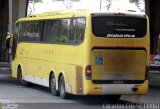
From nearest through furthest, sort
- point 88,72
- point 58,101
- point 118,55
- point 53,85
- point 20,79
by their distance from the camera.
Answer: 1. point 88,72
2. point 118,55
3. point 58,101
4. point 53,85
5. point 20,79

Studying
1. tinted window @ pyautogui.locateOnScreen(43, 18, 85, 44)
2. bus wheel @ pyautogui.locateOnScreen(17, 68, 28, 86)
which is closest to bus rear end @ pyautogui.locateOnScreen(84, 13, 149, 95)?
tinted window @ pyautogui.locateOnScreen(43, 18, 85, 44)

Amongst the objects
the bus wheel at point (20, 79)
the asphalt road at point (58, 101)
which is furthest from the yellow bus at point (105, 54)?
the bus wheel at point (20, 79)

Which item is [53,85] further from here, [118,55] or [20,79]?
[20,79]

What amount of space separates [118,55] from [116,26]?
38.9 inches

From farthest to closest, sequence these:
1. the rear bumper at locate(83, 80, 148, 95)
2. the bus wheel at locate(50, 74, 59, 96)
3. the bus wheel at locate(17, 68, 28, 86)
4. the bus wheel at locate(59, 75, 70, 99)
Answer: the bus wheel at locate(17, 68, 28, 86), the bus wheel at locate(50, 74, 59, 96), the bus wheel at locate(59, 75, 70, 99), the rear bumper at locate(83, 80, 148, 95)

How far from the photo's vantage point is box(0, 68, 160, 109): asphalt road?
17.2m

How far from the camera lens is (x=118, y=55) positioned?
17984 mm

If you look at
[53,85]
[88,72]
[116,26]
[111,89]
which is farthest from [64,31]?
[111,89]

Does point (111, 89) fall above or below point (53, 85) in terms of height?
above

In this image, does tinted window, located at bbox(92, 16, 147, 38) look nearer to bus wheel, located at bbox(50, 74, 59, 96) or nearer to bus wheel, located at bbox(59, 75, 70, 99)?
bus wheel, located at bbox(59, 75, 70, 99)

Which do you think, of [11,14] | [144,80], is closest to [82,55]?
[144,80]

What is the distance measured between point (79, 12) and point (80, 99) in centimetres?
340

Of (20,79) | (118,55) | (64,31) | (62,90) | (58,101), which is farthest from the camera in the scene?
(20,79)

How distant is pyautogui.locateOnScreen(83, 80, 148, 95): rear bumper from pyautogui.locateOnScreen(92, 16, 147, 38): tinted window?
1673 mm
